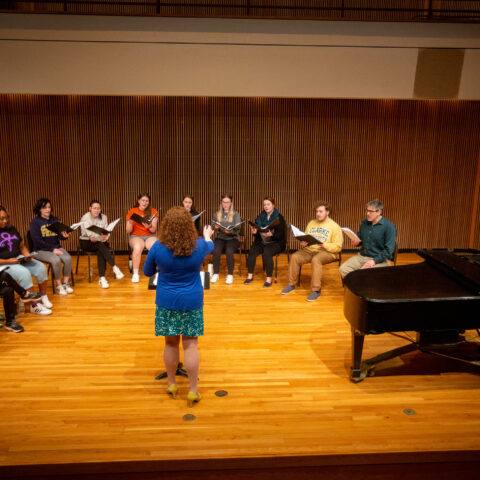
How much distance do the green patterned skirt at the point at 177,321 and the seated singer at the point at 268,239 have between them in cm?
301

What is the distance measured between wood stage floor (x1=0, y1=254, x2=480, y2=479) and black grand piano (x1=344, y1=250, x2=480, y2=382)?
0.88ft

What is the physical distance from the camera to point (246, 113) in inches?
293

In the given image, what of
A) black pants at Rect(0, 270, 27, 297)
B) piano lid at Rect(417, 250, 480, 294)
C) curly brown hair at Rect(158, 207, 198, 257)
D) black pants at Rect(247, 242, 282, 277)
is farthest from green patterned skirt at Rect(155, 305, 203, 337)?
black pants at Rect(247, 242, 282, 277)

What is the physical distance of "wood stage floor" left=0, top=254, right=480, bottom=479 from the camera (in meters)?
2.76

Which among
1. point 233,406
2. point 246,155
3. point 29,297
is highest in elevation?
point 246,155

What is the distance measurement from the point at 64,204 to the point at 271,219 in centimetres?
364

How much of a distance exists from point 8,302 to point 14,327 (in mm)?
264

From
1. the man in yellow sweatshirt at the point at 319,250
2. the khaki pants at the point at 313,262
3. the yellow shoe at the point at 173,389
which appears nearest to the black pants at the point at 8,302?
the yellow shoe at the point at 173,389

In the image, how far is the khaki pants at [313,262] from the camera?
5703 millimetres

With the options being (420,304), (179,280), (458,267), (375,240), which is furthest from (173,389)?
(375,240)

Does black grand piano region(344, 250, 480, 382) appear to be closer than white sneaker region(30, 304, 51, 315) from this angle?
Yes

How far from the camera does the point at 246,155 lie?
7586mm

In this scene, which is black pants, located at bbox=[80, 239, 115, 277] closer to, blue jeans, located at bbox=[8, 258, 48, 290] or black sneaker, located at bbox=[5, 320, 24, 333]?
blue jeans, located at bbox=[8, 258, 48, 290]

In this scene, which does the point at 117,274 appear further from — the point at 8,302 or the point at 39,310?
the point at 8,302
